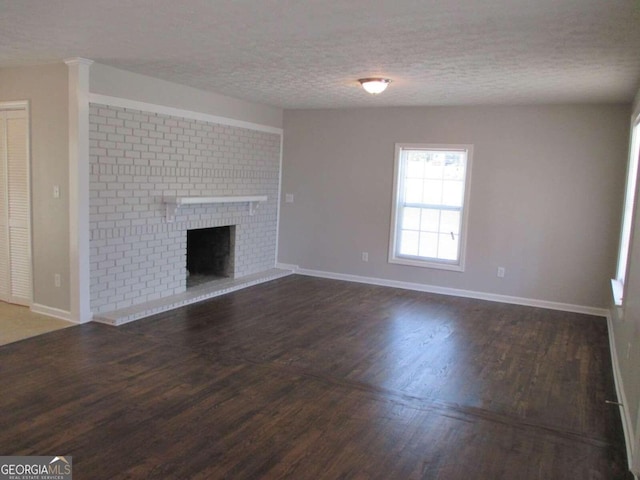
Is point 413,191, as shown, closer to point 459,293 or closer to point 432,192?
point 432,192

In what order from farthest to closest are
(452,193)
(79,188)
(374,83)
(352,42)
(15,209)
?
1. (452,193)
2. (15,209)
3. (374,83)
4. (79,188)
5. (352,42)

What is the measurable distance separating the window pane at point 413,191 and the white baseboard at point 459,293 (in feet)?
3.62

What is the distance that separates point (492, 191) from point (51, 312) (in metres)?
4.97

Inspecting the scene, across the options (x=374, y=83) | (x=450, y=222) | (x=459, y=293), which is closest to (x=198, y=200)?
(x=374, y=83)

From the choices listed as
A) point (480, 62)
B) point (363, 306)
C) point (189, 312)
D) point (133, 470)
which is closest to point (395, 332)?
point (363, 306)

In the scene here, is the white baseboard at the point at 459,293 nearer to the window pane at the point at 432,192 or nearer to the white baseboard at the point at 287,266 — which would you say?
the white baseboard at the point at 287,266

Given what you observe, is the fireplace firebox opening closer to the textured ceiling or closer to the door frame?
the door frame

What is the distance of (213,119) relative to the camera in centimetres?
589

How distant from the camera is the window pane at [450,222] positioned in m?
6.38

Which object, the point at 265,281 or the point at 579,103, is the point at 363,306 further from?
the point at 579,103

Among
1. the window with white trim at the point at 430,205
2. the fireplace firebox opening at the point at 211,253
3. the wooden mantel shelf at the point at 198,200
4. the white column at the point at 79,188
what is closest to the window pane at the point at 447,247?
the window with white trim at the point at 430,205

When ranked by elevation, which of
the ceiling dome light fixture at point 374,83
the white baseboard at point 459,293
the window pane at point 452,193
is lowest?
the white baseboard at point 459,293

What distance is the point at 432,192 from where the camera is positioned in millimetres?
6527

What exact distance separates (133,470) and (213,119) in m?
4.32
